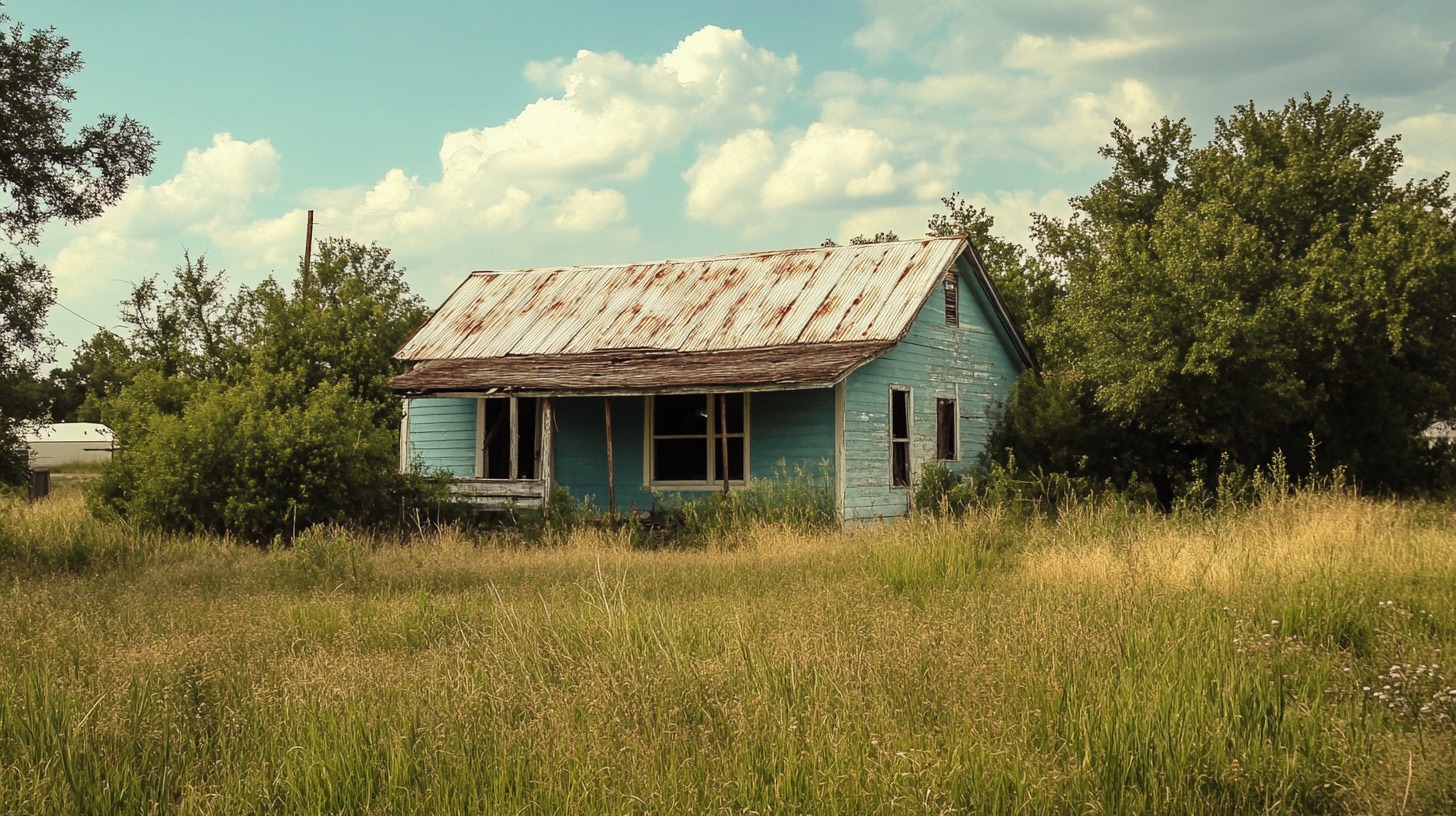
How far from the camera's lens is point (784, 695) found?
17.8ft

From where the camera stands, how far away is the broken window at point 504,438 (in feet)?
67.4

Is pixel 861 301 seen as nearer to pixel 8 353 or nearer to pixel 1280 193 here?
pixel 1280 193

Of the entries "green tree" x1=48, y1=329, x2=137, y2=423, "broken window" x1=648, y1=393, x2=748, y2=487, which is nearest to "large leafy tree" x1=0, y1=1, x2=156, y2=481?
"green tree" x1=48, y1=329, x2=137, y2=423

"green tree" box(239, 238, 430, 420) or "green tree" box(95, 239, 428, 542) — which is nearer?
"green tree" box(95, 239, 428, 542)

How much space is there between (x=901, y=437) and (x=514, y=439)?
20.8 ft

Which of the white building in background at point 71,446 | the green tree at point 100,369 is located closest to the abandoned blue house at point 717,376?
the green tree at point 100,369

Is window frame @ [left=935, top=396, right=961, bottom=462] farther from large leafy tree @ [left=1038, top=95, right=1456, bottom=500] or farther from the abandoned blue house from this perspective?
large leafy tree @ [left=1038, top=95, right=1456, bottom=500]

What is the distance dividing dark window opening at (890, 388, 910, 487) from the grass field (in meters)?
9.58

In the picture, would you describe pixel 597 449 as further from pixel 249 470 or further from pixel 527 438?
pixel 249 470

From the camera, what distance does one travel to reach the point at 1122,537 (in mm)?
11070

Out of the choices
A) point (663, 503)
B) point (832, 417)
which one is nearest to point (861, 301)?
point (832, 417)

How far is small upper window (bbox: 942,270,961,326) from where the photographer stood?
2086cm

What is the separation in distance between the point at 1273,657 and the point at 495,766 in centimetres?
412

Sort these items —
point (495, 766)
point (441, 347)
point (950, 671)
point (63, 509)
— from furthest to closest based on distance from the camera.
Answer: point (441, 347)
point (63, 509)
point (950, 671)
point (495, 766)
